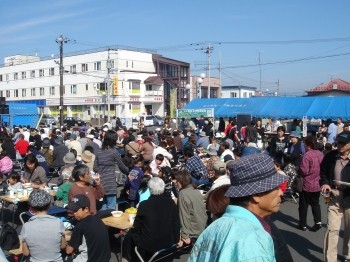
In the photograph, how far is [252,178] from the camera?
1699 millimetres

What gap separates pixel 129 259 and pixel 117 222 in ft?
2.21

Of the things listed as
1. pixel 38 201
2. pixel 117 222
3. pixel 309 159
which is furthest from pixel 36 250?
pixel 309 159

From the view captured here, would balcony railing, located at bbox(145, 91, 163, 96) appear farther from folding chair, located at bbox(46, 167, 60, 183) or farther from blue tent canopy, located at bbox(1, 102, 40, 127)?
folding chair, located at bbox(46, 167, 60, 183)

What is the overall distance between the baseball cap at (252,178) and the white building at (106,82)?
146ft

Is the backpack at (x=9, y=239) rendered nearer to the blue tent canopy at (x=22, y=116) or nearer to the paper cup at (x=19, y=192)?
the paper cup at (x=19, y=192)

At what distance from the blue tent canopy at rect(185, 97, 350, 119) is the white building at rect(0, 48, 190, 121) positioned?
2270cm

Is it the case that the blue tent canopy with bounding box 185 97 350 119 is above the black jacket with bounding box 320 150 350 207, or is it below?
above

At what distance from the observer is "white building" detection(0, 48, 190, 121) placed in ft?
168

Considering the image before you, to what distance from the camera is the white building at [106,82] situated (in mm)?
51344

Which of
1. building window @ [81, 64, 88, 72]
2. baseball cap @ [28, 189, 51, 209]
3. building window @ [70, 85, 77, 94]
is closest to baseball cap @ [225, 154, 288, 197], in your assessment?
baseball cap @ [28, 189, 51, 209]

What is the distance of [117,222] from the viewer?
545cm

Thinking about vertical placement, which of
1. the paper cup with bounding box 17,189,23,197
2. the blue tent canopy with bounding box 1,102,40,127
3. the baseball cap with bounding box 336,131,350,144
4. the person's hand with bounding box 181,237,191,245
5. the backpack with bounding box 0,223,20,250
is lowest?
the person's hand with bounding box 181,237,191,245

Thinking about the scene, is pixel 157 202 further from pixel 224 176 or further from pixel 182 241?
pixel 224 176

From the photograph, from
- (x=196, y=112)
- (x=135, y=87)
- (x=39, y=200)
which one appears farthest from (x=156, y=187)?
(x=135, y=87)
